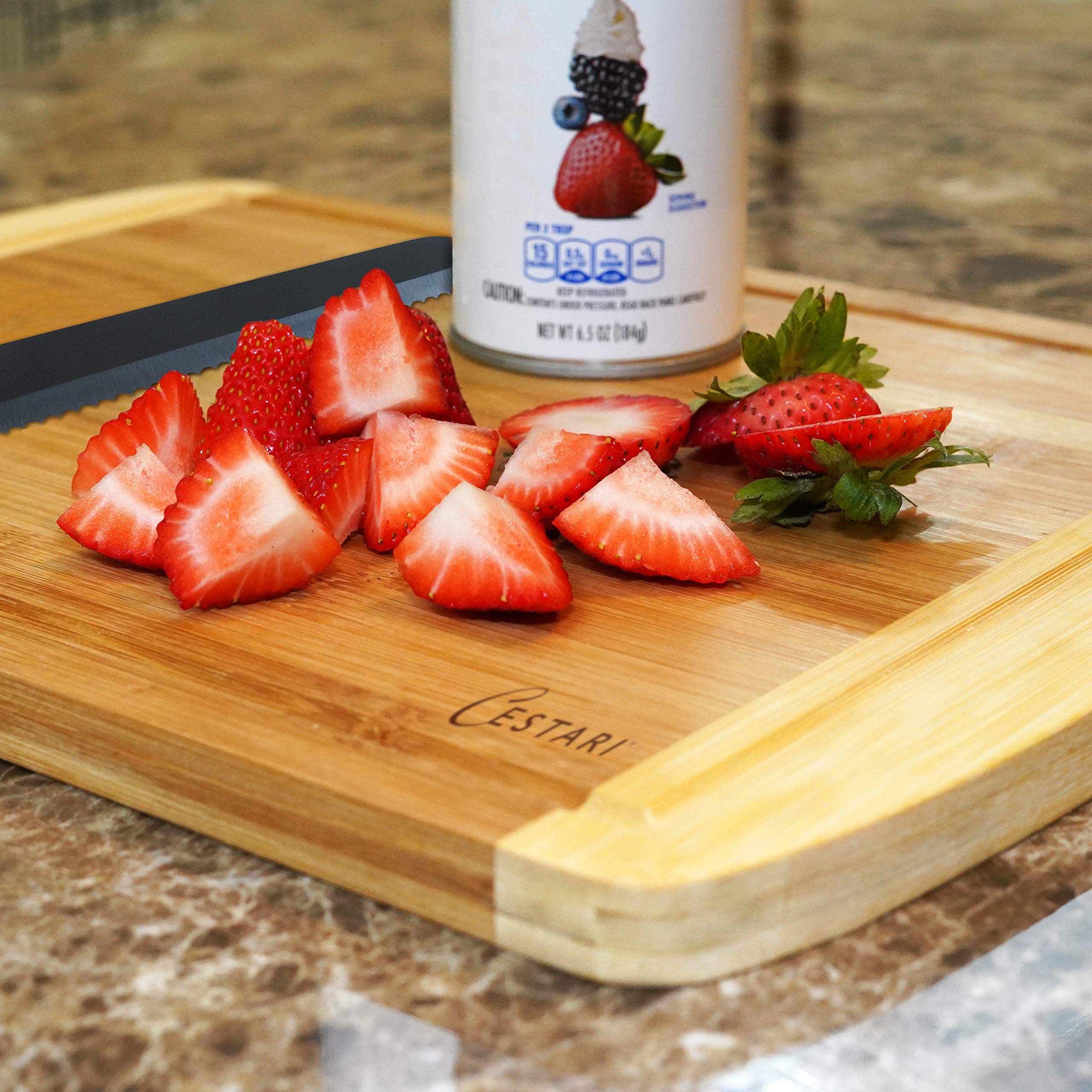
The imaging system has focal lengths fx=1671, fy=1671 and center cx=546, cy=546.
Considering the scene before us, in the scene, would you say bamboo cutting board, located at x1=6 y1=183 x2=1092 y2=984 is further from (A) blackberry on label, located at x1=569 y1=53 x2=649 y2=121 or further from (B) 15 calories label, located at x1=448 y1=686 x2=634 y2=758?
(A) blackberry on label, located at x1=569 y1=53 x2=649 y2=121

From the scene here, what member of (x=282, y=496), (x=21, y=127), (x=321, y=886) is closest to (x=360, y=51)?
(x=21, y=127)

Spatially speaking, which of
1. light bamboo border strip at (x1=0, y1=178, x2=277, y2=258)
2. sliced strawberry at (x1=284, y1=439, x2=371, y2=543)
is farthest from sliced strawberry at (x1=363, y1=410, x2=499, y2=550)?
light bamboo border strip at (x1=0, y1=178, x2=277, y2=258)

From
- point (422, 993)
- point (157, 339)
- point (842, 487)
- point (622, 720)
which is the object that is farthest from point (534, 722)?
point (157, 339)

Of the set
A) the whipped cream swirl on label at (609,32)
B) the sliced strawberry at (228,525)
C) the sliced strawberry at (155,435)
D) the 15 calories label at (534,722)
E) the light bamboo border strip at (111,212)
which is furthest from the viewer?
the light bamboo border strip at (111,212)

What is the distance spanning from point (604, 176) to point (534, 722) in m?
0.49

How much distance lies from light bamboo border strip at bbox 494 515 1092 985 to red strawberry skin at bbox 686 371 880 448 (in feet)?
0.59

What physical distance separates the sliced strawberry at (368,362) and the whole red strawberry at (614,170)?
0.18m

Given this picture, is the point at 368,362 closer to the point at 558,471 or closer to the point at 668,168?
the point at 558,471

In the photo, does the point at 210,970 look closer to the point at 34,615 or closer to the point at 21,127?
the point at 34,615

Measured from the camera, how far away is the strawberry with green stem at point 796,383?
91 centimetres

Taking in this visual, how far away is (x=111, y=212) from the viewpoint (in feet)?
4.95

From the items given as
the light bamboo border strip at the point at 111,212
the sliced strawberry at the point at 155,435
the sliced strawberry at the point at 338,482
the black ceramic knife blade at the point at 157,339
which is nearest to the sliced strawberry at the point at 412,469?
the sliced strawberry at the point at 338,482

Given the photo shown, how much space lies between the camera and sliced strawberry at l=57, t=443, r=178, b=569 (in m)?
0.84

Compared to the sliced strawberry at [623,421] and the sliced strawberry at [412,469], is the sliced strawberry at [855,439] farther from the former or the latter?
the sliced strawberry at [412,469]
